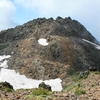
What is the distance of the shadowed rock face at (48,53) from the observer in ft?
236

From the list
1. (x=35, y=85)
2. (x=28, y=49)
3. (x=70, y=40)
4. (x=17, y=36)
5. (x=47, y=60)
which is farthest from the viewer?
(x=17, y=36)

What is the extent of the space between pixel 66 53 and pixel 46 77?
14.1 m

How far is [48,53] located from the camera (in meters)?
A: 78.2

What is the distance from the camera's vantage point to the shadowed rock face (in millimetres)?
72000

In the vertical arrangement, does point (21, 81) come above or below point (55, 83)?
above

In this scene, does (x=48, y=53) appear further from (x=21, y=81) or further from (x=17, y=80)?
(x=17, y=80)

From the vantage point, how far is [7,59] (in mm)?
78688

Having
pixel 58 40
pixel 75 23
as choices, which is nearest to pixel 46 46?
pixel 58 40

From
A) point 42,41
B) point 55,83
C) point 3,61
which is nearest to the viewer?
point 55,83

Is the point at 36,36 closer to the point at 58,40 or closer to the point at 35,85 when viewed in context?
the point at 58,40

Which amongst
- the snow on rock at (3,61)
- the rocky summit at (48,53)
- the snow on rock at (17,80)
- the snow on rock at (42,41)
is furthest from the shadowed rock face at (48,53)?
the snow on rock at (17,80)

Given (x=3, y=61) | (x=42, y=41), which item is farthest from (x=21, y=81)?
(x=42, y=41)

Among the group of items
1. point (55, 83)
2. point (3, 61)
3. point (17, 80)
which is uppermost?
point (3, 61)

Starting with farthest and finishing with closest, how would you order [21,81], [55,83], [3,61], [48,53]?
1. [48,53]
2. [3,61]
3. [21,81]
4. [55,83]
